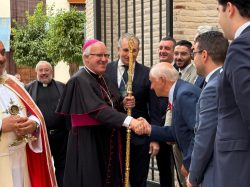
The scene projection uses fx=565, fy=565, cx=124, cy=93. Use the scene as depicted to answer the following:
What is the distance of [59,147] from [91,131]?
2.23 m

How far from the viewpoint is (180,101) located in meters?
4.35

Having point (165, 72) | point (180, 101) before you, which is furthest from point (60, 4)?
point (180, 101)

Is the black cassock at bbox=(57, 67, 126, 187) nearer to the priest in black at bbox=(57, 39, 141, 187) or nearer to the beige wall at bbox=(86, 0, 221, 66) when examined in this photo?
the priest in black at bbox=(57, 39, 141, 187)

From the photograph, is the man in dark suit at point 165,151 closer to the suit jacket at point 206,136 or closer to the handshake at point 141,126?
the handshake at point 141,126

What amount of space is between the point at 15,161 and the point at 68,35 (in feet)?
61.3

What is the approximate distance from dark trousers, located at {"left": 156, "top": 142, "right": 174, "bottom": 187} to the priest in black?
76 centimetres

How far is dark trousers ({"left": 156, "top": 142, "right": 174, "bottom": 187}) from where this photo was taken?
628 centimetres

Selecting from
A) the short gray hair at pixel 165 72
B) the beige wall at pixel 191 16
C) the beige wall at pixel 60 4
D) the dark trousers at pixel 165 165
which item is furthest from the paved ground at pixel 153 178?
the beige wall at pixel 60 4

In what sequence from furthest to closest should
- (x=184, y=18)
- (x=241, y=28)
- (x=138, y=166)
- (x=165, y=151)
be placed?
(x=184, y=18) → (x=165, y=151) → (x=138, y=166) → (x=241, y=28)

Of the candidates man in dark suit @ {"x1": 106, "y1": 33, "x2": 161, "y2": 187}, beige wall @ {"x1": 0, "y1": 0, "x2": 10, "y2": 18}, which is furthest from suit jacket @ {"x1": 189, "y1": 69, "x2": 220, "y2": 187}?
beige wall @ {"x1": 0, "y1": 0, "x2": 10, "y2": 18}

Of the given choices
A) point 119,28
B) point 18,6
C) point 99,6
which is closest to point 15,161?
point 119,28

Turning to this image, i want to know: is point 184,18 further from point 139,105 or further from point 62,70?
point 62,70

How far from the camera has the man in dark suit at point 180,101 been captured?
4.30 meters

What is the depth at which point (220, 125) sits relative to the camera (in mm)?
3078
